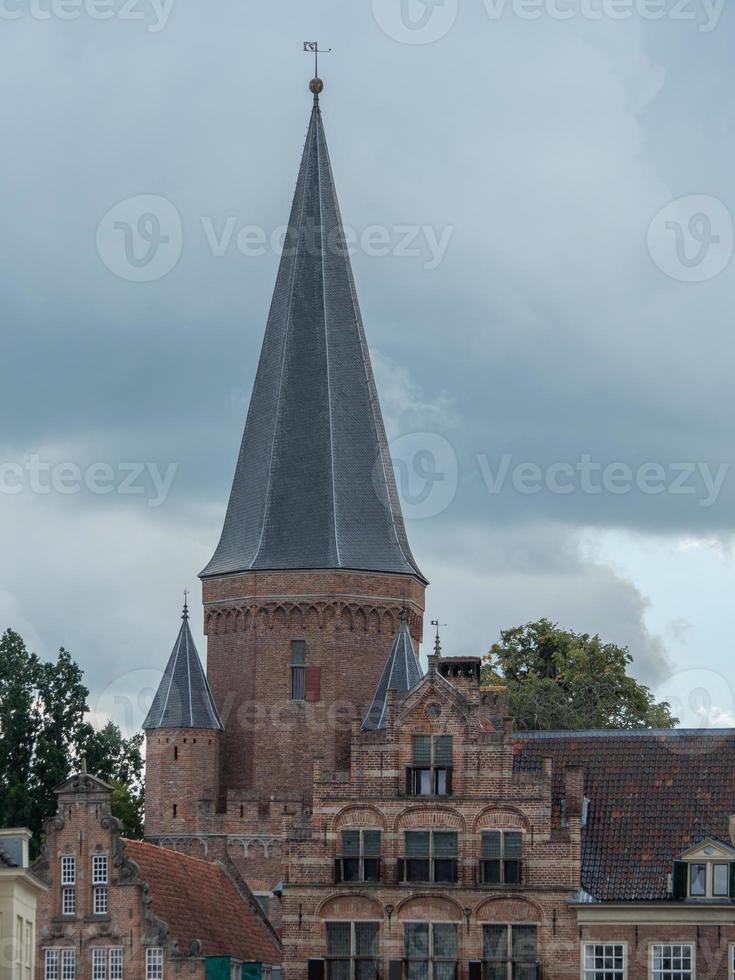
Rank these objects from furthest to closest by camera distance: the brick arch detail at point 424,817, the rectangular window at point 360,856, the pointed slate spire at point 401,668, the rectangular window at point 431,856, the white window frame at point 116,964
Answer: the pointed slate spire at point 401,668
the white window frame at point 116,964
the rectangular window at point 360,856
the brick arch detail at point 424,817
the rectangular window at point 431,856

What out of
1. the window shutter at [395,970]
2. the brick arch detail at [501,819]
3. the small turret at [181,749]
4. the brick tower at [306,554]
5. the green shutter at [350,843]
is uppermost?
the brick tower at [306,554]

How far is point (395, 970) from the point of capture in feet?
245

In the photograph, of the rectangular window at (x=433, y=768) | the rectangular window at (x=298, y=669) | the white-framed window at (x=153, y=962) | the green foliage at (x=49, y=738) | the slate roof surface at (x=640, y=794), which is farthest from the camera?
the green foliage at (x=49, y=738)

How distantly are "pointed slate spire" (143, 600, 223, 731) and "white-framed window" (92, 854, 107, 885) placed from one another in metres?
19.5

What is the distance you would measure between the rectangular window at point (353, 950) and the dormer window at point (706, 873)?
8993mm

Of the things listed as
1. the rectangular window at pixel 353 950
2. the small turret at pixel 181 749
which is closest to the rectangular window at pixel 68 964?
the rectangular window at pixel 353 950

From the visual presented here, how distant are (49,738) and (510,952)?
4319 cm

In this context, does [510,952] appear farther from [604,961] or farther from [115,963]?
[115,963]

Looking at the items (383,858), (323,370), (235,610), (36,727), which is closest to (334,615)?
(235,610)

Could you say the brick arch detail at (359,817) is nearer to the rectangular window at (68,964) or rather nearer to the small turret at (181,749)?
the rectangular window at (68,964)

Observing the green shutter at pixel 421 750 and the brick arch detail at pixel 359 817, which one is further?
the green shutter at pixel 421 750

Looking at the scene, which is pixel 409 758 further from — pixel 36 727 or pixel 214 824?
pixel 36 727

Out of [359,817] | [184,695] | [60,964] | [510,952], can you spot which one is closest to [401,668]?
[184,695]

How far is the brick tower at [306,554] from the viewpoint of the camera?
99.9 metres
